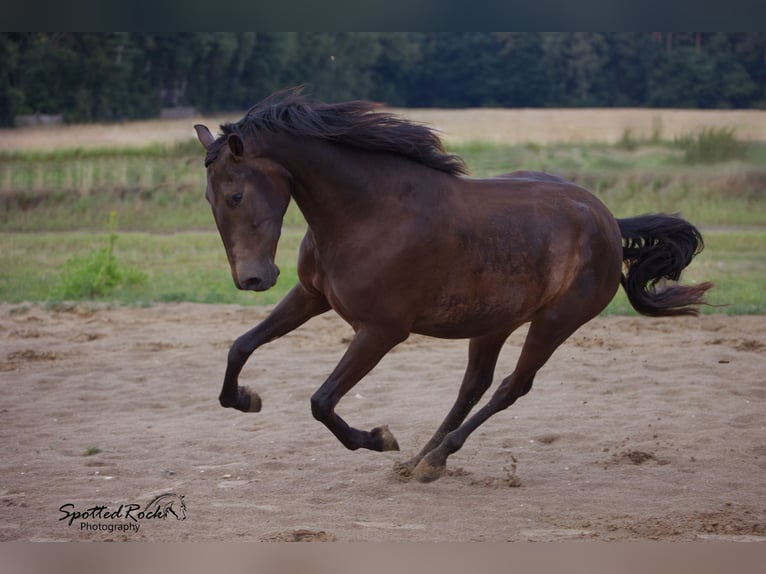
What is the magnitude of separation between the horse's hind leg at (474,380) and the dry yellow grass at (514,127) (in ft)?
24.3

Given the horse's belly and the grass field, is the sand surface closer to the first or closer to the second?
the horse's belly

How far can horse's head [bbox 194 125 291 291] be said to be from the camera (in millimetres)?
4355

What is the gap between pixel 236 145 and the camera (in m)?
4.33

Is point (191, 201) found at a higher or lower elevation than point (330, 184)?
lower

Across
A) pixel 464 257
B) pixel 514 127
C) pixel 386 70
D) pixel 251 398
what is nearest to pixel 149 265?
pixel 386 70

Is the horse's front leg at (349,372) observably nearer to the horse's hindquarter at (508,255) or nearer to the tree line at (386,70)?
the horse's hindquarter at (508,255)

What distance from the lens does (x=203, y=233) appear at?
14.4 m

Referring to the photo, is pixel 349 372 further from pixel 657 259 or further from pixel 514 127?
pixel 514 127

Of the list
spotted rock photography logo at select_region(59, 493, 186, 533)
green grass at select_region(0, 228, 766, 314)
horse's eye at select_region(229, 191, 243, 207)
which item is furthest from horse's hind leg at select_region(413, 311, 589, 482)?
green grass at select_region(0, 228, 766, 314)

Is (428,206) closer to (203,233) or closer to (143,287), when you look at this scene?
(143,287)

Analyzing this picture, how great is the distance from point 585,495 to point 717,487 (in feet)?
2.43

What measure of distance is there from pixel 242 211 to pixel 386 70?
41.1 feet
